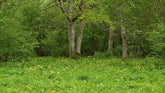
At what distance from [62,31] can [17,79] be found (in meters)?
21.0

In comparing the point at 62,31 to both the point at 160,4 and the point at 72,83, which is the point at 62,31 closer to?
the point at 160,4

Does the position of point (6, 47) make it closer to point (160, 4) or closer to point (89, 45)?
point (160, 4)

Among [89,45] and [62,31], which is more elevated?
[62,31]

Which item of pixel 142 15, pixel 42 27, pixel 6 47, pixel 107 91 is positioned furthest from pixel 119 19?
pixel 42 27

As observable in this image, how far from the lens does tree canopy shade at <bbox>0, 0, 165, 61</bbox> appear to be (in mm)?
13594

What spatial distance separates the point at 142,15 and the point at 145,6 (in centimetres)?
70

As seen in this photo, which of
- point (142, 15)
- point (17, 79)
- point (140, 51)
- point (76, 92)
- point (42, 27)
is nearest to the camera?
point (76, 92)

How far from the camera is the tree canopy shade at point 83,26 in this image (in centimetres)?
1359

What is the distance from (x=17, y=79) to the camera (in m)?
8.15

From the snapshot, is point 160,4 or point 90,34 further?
point 90,34

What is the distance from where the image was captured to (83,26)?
23.3 metres

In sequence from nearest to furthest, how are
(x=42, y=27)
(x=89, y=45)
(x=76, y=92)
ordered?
(x=76, y=92) → (x=42, y=27) → (x=89, y=45)

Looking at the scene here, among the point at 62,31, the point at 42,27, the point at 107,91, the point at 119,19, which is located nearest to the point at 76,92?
the point at 107,91

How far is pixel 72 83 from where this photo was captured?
7.64 metres
